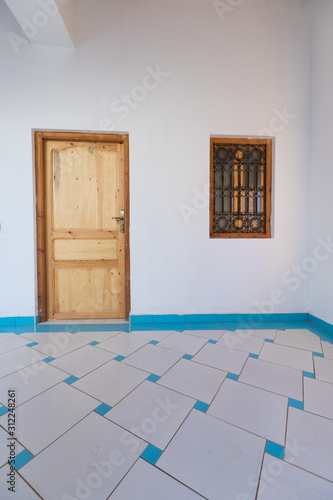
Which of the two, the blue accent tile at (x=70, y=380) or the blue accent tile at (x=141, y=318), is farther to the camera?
the blue accent tile at (x=141, y=318)

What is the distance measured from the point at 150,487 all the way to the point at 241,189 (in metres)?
2.70

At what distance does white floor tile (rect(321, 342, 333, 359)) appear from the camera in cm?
192

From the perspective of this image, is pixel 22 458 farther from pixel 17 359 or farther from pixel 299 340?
pixel 299 340

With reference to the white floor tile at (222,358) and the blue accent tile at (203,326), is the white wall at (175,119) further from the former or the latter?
the white floor tile at (222,358)

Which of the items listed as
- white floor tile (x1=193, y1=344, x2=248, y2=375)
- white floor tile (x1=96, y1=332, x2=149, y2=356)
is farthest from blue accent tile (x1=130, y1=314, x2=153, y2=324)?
white floor tile (x1=193, y1=344, x2=248, y2=375)

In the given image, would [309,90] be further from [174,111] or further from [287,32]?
[174,111]

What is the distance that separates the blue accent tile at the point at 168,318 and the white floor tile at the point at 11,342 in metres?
1.32

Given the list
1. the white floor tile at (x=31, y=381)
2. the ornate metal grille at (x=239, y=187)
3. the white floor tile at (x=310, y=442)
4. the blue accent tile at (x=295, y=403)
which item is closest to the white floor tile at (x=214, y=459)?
the white floor tile at (x=310, y=442)

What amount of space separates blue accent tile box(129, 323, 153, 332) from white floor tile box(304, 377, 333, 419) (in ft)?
4.87

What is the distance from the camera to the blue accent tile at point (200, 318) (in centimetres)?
267

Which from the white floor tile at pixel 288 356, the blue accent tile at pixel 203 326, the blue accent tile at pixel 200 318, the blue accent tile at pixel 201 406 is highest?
the blue accent tile at pixel 200 318

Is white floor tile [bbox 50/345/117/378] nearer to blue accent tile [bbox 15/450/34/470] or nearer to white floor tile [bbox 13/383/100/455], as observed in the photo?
white floor tile [bbox 13/383/100/455]

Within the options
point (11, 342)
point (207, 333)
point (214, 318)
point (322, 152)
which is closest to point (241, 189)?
point (322, 152)

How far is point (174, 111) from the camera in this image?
254 centimetres
